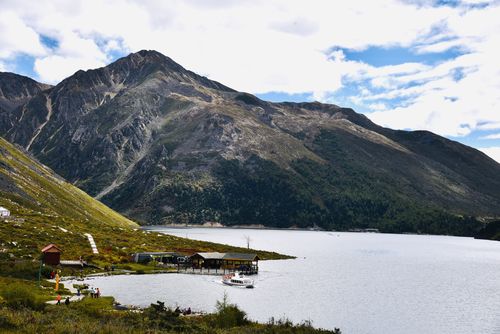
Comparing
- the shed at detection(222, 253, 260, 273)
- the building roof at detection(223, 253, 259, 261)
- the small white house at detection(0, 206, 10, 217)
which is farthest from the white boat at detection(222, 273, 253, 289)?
the small white house at detection(0, 206, 10, 217)

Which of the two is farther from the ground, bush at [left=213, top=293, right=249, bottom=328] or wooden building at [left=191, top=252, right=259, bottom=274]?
wooden building at [left=191, top=252, right=259, bottom=274]

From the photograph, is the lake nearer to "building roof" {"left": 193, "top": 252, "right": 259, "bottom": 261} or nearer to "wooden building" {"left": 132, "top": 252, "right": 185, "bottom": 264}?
"building roof" {"left": 193, "top": 252, "right": 259, "bottom": 261}

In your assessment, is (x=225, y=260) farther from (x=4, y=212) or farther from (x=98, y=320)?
(x=98, y=320)

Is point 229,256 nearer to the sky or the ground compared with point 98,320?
nearer to the sky

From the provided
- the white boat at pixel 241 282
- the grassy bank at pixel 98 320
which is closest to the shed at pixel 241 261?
the white boat at pixel 241 282

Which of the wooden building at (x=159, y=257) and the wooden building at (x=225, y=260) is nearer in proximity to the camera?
the wooden building at (x=159, y=257)

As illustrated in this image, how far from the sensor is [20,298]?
64250mm

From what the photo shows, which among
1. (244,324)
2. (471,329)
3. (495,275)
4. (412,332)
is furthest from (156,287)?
(495,275)

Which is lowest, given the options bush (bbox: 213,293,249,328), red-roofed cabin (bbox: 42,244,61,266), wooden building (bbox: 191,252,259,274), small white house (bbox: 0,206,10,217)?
bush (bbox: 213,293,249,328)

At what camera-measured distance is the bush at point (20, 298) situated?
63.2 m

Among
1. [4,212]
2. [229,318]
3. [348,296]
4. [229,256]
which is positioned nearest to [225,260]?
[229,256]

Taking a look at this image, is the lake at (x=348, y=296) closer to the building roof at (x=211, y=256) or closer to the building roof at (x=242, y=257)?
the building roof at (x=242, y=257)

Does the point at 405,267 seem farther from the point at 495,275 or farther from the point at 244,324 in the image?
the point at 244,324

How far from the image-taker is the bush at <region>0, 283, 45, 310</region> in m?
63.2
